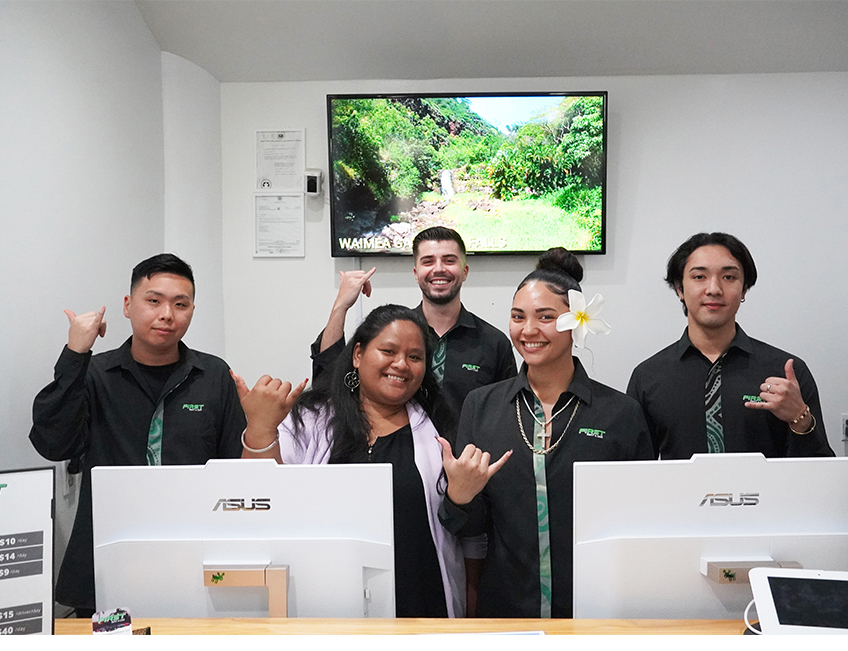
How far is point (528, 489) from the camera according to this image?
1.74 metres

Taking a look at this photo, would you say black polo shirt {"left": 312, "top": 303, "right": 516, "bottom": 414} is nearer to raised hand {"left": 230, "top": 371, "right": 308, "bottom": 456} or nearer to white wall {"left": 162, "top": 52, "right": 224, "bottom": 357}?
raised hand {"left": 230, "top": 371, "right": 308, "bottom": 456}

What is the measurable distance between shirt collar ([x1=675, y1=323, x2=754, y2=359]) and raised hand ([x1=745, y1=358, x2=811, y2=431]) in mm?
210

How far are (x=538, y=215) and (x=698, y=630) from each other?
2.73m

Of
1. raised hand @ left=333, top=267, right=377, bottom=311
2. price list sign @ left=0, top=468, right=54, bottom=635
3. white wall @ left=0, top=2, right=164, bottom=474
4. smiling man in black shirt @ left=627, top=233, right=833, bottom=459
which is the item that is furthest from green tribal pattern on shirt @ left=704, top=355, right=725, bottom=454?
white wall @ left=0, top=2, right=164, bottom=474

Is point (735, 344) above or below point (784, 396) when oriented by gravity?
above

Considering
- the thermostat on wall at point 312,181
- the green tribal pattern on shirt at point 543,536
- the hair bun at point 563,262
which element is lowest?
the green tribal pattern on shirt at point 543,536

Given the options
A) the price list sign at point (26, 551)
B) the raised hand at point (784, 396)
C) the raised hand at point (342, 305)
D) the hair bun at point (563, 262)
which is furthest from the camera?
the hair bun at point (563, 262)

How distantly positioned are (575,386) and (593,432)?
130mm

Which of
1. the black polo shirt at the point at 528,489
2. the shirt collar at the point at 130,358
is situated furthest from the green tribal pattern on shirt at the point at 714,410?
the shirt collar at the point at 130,358

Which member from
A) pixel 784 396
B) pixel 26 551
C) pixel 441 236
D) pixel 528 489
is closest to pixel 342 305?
pixel 441 236

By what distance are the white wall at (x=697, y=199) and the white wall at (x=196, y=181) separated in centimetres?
19

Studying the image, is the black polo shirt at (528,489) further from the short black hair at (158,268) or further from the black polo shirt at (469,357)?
the short black hair at (158,268)

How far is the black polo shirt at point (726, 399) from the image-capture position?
213 cm

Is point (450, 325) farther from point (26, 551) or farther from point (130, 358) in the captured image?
point (26, 551)
